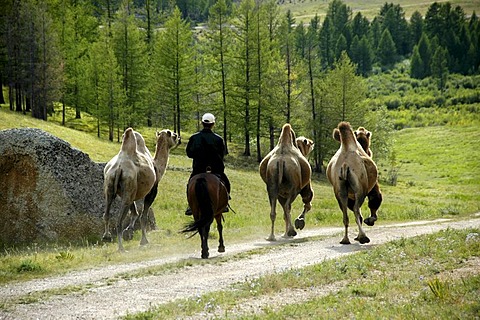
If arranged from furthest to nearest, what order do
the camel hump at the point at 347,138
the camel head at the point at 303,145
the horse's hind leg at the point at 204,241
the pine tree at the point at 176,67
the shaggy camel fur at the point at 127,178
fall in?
the pine tree at the point at 176,67
the camel head at the point at 303,145
the camel hump at the point at 347,138
the shaggy camel fur at the point at 127,178
the horse's hind leg at the point at 204,241

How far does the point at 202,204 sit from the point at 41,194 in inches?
244

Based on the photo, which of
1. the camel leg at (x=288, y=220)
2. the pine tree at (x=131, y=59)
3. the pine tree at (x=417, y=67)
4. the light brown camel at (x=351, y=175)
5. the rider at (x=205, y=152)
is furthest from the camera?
the pine tree at (x=417, y=67)

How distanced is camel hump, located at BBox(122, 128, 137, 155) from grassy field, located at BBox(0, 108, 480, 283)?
2.75 m

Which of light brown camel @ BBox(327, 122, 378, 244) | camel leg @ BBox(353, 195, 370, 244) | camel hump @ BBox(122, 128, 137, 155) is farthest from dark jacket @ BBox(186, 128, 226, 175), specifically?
camel leg @ BBox(353, 195, 370, 244)

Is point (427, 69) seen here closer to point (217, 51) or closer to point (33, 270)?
point (217, 51)

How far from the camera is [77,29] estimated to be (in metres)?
76.6

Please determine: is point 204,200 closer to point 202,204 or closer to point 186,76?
point 202,204

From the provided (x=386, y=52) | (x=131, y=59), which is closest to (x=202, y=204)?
(x=131, y=59)

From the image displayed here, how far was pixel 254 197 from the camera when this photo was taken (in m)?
38.2

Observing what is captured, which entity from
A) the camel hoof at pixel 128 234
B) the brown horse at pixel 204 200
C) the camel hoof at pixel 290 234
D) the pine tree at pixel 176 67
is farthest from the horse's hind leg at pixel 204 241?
the pine tree at pixel 176 67

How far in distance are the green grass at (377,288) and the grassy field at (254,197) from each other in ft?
15.6

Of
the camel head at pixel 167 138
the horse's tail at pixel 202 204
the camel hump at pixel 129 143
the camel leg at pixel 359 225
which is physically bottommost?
the camel leg at pixel 359 225

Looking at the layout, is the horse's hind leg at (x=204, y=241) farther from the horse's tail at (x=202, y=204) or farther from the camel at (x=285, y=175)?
the camel at (x=285, y=175)

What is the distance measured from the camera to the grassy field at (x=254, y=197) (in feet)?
49.3
